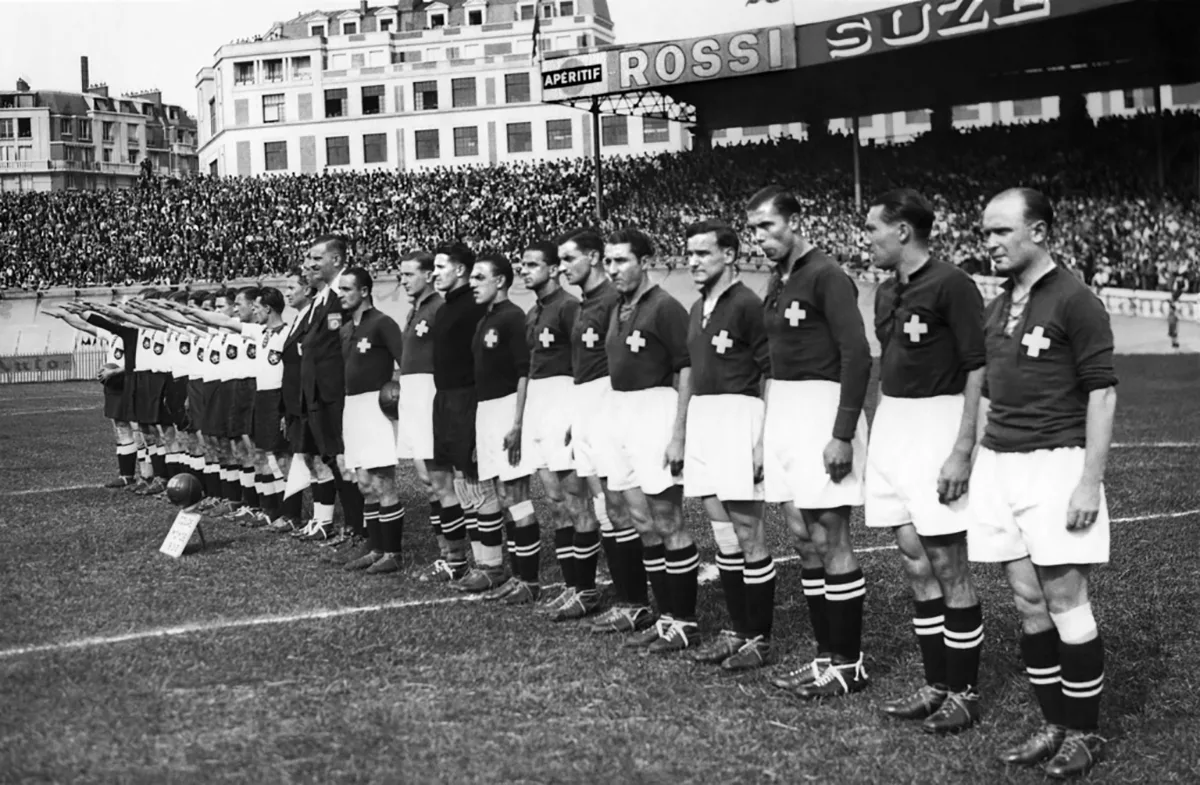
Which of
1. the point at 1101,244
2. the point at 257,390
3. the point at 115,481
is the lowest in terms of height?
the point at 115,481

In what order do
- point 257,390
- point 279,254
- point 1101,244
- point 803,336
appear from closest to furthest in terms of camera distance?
point 803,336, point 257,390, point 1101,244, point 279,254

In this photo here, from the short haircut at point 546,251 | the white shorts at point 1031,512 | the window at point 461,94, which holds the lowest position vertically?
the white shorts at point 1031,512

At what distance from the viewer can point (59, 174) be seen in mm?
115938

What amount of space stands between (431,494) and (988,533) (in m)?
5.73

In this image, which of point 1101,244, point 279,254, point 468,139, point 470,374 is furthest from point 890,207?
point 468,139

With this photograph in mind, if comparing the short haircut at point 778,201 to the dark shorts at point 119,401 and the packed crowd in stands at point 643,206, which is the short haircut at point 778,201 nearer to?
the dark shorts at point 119,401

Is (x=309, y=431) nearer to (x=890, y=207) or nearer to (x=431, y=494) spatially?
(x=431, y=494)

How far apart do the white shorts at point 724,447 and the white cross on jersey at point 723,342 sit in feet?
0.85

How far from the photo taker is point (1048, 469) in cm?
568

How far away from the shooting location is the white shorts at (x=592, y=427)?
27.5ft

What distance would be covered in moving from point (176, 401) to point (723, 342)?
10.7m

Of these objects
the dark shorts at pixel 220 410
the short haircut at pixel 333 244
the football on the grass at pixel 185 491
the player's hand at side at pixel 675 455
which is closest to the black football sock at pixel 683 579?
the player's hand at side at pixel 675 455

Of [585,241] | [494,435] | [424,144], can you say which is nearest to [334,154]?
[424,144]

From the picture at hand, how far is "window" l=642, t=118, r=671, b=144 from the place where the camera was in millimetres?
70500
